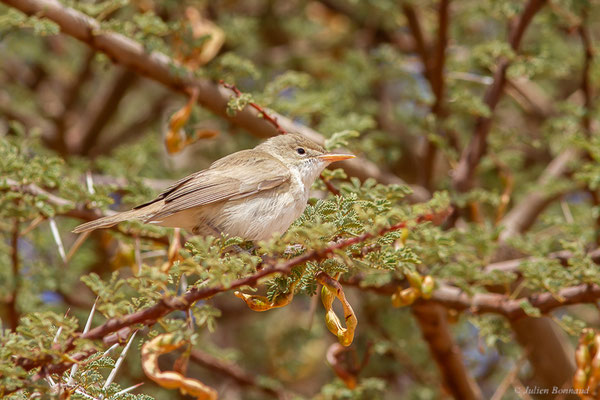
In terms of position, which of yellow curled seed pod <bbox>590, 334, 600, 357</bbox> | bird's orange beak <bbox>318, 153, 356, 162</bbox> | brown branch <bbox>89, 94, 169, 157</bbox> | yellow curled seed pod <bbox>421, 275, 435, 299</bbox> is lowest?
brown branch <bbox>89, 94, 169, 157</bbox>

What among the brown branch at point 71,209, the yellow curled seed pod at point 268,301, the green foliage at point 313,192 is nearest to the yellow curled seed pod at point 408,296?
the green foliage at point 313,192

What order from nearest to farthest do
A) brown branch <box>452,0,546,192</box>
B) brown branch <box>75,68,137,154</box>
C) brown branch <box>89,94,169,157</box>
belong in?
brown branch <box>452,0,546,192</box> → brown branch <box>75,68,137,154</box> → brown branch <box>89,94,169,157</box>

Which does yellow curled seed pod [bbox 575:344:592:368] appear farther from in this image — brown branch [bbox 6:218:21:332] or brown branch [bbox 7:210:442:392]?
brown branch [bbox 6:218:21:332]

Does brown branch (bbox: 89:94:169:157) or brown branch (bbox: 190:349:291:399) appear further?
brown branch (bbox: 89:94:169:157)

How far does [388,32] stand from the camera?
22.2ft

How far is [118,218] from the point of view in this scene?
2961 mm

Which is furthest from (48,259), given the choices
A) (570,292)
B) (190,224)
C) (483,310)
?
(570,292)

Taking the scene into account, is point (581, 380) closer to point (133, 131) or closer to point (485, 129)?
point (485, 129)

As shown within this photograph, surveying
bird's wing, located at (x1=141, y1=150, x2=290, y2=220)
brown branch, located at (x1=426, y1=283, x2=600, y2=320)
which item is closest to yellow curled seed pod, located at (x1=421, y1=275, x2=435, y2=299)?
brown branch, located at (x1=426, y1=283, x2=600, y2=320)

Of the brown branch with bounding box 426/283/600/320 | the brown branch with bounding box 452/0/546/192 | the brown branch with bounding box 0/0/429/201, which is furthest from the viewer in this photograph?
the brown branch with bounding box 452/0/546/192

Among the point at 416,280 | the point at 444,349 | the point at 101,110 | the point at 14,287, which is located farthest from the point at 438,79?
the point at 101,110

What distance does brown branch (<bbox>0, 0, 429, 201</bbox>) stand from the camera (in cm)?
346

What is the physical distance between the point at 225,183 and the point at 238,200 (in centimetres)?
12

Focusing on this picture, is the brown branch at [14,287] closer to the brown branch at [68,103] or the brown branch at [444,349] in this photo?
the brown branch at [444,349]
